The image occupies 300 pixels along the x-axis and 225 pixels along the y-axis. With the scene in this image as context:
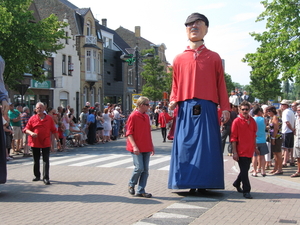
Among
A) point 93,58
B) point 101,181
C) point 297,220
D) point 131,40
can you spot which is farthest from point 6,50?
point 131,40

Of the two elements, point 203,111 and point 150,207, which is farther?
point 203,111

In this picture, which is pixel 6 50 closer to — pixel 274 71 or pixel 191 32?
pixel 191 32

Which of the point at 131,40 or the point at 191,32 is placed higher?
the point at 131,40

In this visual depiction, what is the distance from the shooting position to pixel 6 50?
16.5 meters

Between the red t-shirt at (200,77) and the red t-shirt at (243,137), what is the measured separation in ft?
1.27

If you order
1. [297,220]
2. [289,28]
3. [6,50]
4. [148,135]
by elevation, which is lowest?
[297,220]

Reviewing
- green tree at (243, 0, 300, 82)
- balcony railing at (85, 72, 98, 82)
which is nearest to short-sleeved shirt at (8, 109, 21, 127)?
green tree at (243, 0, 300, 82)

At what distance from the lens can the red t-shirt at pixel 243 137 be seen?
7406 millimetres

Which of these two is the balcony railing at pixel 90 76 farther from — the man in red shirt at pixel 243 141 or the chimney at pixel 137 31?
the man in red shirt at pixel 243 141

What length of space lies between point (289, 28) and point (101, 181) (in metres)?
19.6

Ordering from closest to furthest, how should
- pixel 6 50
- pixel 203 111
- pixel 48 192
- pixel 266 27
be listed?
1. pixel 203 111
2. pixel 48 192
3. pixel 6 50
4. pixel 266 27

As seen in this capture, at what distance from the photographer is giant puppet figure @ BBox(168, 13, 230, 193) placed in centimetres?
717

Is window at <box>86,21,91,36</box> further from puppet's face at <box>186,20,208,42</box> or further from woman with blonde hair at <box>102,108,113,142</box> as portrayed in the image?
puppet's face at <box>186,20,208,42</box>

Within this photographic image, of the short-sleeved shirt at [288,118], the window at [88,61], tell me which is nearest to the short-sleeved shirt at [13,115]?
the short-sleeved shirt at [288,118]
